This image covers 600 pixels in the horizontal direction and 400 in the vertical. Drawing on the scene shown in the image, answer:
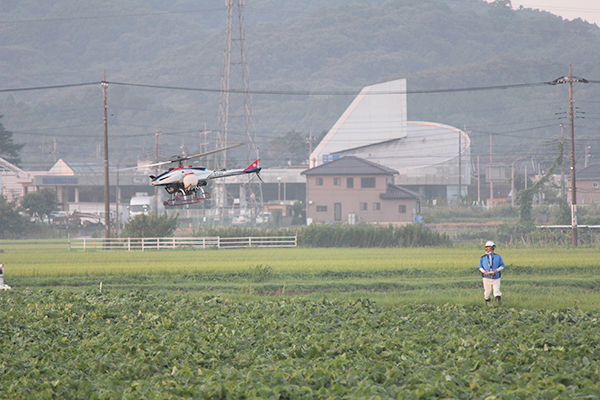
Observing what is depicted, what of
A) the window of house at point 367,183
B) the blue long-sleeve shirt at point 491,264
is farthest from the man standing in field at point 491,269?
the window of house at point 367,183

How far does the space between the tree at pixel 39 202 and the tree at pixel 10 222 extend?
487 cm

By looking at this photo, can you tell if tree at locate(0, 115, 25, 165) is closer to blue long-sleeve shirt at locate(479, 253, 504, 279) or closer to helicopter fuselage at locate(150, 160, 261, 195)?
helicopter fuselage at locate(150, 160, 261, 195)

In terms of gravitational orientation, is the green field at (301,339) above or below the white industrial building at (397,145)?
below

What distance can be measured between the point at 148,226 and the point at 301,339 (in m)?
33.8

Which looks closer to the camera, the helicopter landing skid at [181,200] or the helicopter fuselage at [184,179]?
the helicopter landing skid at [181,200]

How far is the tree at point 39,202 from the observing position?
63.0 meters

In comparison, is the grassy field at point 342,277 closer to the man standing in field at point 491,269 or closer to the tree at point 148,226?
the man standing in field at point 491,269

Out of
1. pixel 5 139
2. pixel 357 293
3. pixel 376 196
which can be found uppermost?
pixel 5 139

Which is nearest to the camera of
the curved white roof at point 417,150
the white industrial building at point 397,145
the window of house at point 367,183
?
the window of house at point 367,183

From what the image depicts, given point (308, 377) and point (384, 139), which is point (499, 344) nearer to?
point (308, 377)

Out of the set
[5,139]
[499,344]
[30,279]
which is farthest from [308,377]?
[5,139]

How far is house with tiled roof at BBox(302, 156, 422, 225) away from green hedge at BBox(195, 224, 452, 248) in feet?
63.4

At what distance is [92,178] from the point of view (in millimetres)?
81750

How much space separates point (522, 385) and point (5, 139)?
300 ft
